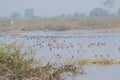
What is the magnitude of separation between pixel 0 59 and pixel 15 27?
226 feet

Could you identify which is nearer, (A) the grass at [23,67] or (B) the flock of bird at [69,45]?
(A) the grass at [23,67]

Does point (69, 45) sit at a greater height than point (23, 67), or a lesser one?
lesser

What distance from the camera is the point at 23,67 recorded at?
1429 cm

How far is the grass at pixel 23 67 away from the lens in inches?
558

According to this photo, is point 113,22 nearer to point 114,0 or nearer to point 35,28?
point 35,28

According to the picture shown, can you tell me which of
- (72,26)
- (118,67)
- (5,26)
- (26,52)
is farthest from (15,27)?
(26,52)

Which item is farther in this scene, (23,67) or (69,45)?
(69,45)

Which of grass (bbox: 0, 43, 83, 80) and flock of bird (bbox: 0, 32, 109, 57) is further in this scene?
flock of bird (bbox: 0, 32, 109, 57)

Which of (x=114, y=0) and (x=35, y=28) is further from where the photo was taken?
(x=114, y=0)

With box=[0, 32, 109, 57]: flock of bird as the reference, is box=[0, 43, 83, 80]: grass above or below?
above

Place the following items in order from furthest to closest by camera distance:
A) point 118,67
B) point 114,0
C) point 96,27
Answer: point 114,0, point 96,27, point 118,67

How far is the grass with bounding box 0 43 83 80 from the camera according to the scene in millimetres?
14172

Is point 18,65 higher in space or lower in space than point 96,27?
higher

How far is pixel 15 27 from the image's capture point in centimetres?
8294
